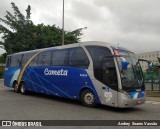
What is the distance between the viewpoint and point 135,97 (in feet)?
33.5

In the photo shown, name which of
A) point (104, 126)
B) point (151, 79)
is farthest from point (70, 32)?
point (104, 126)

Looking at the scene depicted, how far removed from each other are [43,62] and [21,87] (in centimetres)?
349

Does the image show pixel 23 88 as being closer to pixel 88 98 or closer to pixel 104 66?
pixel 88 98

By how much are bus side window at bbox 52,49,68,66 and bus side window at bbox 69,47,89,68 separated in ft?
1.39

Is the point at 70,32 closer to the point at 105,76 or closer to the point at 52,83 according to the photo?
the point at 52,83

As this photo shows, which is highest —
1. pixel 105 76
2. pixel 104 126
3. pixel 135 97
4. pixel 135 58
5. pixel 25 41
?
pixel 25 41

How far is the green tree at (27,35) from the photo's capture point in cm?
3606

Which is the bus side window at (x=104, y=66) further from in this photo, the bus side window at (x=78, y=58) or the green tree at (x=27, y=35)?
the green tree at (x=27, y=35)

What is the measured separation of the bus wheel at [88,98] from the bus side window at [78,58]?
4.15 feet

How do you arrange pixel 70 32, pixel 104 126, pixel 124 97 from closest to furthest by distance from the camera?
pixel 104 126, pixel 124 97, pixel 70 32

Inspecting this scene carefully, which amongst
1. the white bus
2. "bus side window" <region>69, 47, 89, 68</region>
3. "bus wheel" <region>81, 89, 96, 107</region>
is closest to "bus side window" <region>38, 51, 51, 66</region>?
the white bus

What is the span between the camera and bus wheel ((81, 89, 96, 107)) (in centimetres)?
1100

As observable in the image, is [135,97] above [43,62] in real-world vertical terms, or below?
below

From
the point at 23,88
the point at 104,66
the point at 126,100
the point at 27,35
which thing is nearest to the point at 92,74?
the point at 104,66
